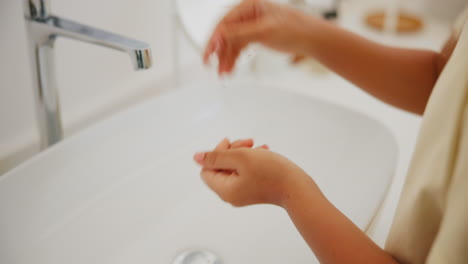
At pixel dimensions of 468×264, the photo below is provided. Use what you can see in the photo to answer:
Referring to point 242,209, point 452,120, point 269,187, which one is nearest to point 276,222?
point 242,209

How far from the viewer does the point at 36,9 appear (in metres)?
0.52

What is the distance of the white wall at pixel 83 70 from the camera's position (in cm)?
61

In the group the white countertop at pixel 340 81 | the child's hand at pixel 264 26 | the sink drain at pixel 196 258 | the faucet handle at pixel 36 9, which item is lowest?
the sink drain at pixel 196 258

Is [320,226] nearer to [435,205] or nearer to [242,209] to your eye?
[435,205]

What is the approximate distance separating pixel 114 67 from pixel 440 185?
54 cm

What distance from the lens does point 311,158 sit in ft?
2.35

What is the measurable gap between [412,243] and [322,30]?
0.30m

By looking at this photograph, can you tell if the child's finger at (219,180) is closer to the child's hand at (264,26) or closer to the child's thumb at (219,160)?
the child's thumb at (219,160)

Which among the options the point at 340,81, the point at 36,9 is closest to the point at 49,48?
the point at 36,9

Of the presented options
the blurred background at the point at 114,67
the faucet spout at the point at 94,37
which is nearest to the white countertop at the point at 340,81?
the blurred background at the point at 114,67

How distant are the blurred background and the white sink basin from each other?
0.28 feet

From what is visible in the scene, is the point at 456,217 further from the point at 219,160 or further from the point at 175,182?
the point at 175,182

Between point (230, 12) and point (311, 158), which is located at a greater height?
point (230, 12)

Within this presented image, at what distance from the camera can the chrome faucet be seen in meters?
0.49
